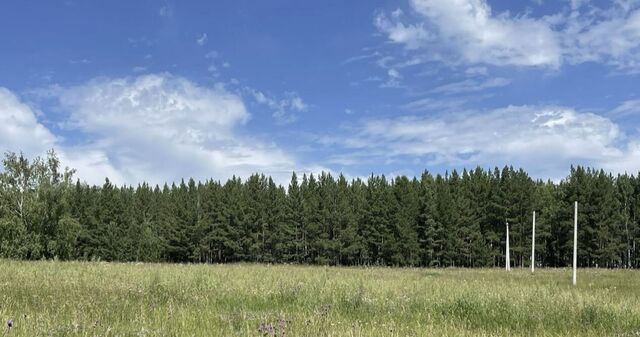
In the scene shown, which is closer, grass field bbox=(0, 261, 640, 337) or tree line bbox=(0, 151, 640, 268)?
grass field bbox=(0, 261, 640, 337)

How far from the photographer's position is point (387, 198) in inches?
3246

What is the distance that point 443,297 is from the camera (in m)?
12.1

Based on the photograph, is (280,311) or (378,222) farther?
(378,222)

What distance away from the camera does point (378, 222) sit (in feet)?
270

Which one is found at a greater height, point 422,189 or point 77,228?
point 422,189

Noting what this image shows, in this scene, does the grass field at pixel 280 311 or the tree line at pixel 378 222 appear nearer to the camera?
the grass field at pixel 280 311

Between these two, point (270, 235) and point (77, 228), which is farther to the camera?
point (270, 235)

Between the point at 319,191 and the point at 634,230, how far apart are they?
160 ft

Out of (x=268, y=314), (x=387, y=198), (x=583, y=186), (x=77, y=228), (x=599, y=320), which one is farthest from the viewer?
(x=387, y=198)

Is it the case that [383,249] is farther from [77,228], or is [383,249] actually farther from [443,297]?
[443,297]

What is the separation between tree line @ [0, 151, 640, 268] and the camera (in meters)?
77.5

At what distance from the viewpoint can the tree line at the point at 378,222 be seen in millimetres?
77500

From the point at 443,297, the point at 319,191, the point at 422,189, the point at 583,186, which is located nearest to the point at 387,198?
the point at 422,189

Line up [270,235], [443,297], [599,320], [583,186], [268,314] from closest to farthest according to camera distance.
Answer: [268,314]
[599,320]
[443,297]
[583,186]
[270,235]
